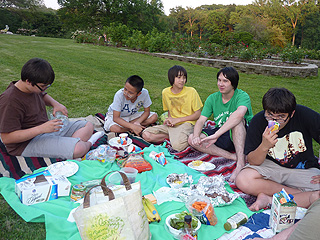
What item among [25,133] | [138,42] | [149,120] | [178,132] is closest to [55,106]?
[25,133]

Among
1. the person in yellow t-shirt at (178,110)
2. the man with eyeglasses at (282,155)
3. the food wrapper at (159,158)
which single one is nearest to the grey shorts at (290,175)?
the man with eyeglasses at (282,155)

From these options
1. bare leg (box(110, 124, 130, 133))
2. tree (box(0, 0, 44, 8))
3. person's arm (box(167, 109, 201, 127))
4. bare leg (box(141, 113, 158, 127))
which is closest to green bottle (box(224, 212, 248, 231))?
person's arm (box(167, 109, 201, 127))

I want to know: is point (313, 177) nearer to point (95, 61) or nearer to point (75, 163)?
point (75, 163)

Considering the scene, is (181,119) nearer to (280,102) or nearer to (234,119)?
(234,119)

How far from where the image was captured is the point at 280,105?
2484mm

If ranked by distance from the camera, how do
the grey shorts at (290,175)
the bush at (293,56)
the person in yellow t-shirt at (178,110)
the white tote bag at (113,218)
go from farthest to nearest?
the bush at (293,56) < the person in yellow t-shirt at (178,110) < the grey shorts at (290,175) < the white tote bag at (113,218)

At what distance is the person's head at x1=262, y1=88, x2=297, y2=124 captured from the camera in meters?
2.48

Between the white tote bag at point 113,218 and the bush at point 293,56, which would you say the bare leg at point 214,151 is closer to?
the white tote bag at point 113,218

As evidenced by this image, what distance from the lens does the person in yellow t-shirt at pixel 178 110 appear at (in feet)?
13.3

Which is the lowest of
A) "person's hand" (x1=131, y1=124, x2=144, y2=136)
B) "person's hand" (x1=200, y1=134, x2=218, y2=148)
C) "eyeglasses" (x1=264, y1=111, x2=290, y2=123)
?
"person's hand" (x1=131, y1=124, x2=144, y2=136)

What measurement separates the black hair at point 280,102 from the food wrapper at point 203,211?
112 cm

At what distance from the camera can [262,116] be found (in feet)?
9.15

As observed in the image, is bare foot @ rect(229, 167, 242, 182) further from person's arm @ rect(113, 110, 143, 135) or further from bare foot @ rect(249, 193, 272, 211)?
person's arm @ rect(113, 110, 143, 135)

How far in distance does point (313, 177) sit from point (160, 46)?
43.9 ft
